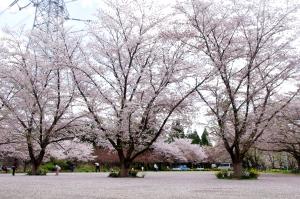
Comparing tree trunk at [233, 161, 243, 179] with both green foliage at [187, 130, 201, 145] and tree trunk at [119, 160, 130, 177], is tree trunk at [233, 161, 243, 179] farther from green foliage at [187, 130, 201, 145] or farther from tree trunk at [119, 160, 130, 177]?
green foliage at [187, 130, 201, 145]

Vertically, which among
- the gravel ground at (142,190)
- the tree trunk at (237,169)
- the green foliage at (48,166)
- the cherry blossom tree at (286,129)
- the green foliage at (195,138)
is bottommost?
the gravel ground at (142,190)

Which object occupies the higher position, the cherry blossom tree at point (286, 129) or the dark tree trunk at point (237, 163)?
the cherry blossom tree at point (286, 129)

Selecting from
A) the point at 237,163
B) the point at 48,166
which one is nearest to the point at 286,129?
the point at 237,163

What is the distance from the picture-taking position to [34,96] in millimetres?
28984

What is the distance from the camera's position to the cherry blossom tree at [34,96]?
28844 mm

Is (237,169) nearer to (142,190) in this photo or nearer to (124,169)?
(124,169)

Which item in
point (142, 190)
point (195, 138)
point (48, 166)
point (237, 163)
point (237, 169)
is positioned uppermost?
point (195, 138)

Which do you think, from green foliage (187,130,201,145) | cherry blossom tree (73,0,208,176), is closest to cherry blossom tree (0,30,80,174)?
cherry blossom tree (73,0,208,176)

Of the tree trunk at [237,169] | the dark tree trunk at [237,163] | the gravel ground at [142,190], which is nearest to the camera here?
the gravel ground at [142,190]

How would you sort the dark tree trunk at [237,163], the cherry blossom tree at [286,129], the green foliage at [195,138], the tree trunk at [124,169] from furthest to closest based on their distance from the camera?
the green foliage at [195,138]
the cherry blossom tree at [286,129]
the tree trunk at [124,169]
the dark tree trunk at [237,163]

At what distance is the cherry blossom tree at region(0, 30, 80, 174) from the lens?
28844 mm

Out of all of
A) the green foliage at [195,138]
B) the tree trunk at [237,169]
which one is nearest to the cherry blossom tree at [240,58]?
the tree trunk at [237,169]

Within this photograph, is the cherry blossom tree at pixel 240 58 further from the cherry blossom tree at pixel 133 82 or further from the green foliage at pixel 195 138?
the green foliage at pixel 195 138

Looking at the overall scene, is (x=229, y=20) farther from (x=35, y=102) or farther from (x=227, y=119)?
(x=35, y=102)
